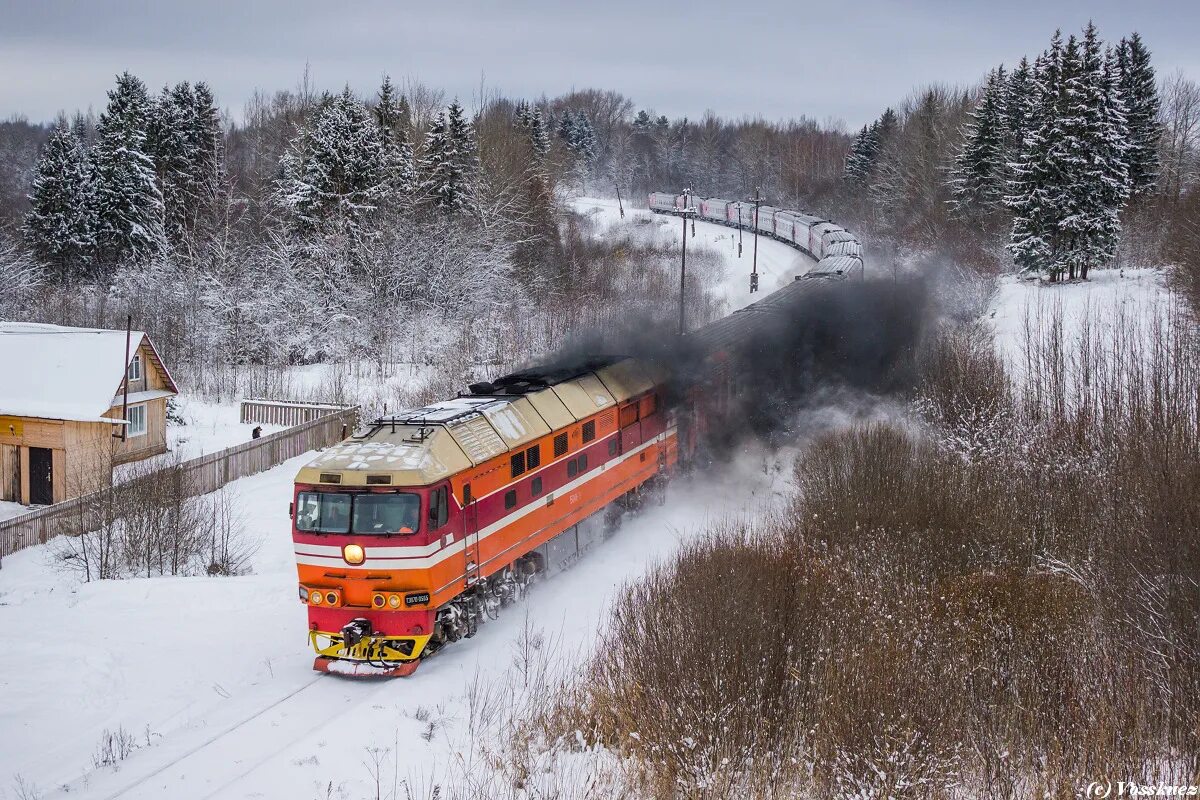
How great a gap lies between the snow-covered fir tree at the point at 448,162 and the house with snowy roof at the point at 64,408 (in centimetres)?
3020

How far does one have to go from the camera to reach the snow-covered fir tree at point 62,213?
5769cm

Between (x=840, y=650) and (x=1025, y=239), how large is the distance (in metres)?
38.6

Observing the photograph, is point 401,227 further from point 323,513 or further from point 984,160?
point 323,513

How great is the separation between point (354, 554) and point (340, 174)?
45901 mm

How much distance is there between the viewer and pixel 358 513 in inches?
542

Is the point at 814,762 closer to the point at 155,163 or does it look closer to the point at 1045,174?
Result: the point at 1045,174

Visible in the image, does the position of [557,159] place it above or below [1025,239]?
above

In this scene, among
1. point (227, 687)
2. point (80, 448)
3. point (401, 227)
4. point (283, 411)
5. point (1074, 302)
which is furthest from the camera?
point (401, 227)

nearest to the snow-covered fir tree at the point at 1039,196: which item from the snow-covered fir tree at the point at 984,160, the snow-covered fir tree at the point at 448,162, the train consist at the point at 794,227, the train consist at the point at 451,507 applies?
the train consist at the point at 794,227

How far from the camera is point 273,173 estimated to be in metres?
71.8

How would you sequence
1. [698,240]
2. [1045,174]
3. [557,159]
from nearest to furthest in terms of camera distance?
1. [1045,174]
2. [698,240]
3. [557,159]

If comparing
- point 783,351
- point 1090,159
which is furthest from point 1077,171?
point 783,351

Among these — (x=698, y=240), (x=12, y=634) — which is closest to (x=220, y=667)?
(x=12, y=634)

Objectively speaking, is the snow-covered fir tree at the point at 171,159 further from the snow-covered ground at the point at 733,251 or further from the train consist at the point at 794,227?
the snow-covered ground at the point at 733,251
